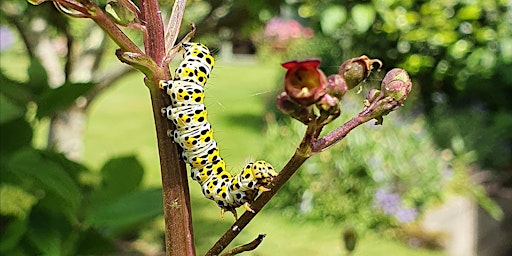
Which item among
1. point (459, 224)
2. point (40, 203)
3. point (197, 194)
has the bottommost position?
point (40, 203)

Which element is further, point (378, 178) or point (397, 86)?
point (378, 178)

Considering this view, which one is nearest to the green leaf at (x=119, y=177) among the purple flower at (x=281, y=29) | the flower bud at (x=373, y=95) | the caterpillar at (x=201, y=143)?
the caterpillar at (x=201, y=143)

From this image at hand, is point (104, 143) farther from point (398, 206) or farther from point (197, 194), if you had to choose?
point (398, 206)

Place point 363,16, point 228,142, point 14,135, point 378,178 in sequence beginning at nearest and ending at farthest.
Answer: point 14,135 → point 363,16 → point 378,178 → point 228,142

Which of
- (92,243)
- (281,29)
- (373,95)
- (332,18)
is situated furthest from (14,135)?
(281,29)

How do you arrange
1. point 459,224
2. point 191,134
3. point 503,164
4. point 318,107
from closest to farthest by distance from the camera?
1. point 318,107
2. point 191,134
3. point 459,224
4. point 503,164

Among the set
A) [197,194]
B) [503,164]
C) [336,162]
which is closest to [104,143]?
[197,194]

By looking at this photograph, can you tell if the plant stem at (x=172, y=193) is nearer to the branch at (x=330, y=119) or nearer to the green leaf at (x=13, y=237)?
the branch at (x=330, y=119)

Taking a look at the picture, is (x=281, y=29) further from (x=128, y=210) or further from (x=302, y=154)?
(x=302, y=154)
